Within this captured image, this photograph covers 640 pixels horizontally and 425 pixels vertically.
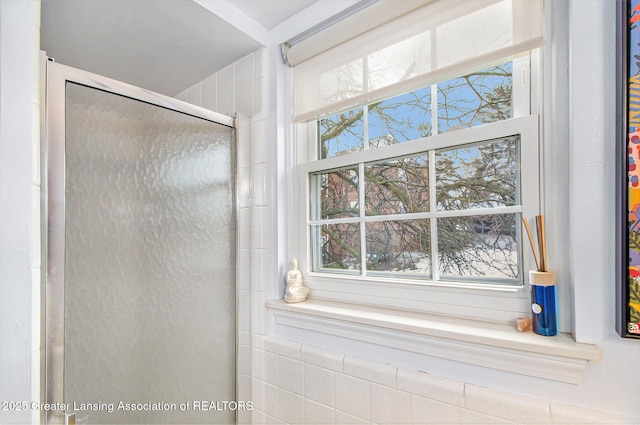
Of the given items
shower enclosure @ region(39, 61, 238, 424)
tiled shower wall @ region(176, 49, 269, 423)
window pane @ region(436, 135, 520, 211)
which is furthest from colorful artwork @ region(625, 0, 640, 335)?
shower enclosure @ region(39, 61, 238, 424)

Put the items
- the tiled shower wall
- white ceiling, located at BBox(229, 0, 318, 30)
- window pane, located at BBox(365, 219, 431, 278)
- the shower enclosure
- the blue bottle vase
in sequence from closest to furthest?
the blue bottle vase
the shower enclosure
window pane, located at BBox(365, 219, 431, 278)
white ceiling, located at BBox(229, 0, 318, 30)
the tiled shower wall

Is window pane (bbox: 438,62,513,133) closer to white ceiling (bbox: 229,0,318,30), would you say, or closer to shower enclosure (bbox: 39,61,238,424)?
white ceiling (bbox: 229,0,318,30)

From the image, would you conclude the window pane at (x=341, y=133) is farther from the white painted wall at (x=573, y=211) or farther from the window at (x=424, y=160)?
the white painted wall at (x=573, y=211)

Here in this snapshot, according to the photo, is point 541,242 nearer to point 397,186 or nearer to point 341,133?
point 397,186

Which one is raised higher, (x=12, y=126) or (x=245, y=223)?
(x=12, y=126)

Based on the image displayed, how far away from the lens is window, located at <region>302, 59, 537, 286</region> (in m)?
0.91

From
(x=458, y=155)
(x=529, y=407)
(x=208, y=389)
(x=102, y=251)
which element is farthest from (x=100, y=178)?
(x=529, y=407)

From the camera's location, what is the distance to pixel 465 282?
3.13 ft

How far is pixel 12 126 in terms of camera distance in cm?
72

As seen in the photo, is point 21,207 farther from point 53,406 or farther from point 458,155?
point 458,155

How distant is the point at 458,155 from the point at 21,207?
3.87 ft

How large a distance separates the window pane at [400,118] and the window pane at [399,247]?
1.00 feet

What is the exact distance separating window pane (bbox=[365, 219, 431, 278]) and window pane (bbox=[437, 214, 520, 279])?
0.06m

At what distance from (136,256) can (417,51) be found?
1.15 metres
